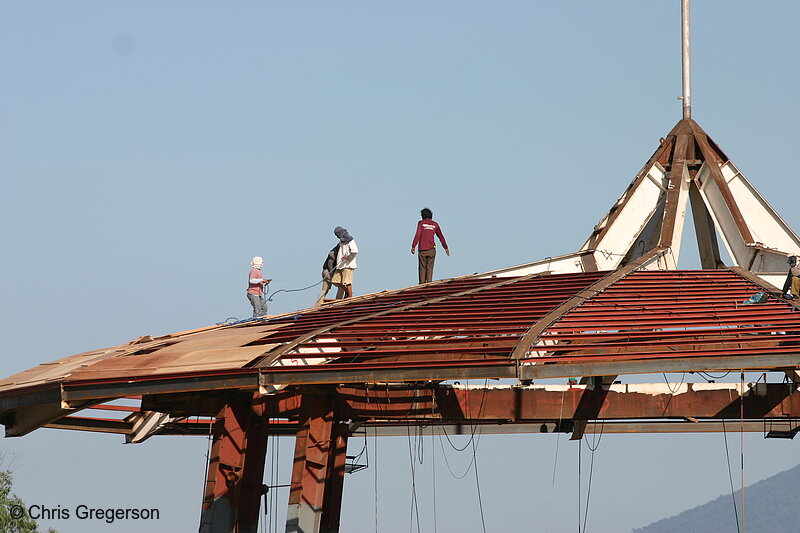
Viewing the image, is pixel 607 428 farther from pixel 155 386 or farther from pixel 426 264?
pixel 155 386

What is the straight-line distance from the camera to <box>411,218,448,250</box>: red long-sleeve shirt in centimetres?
3216

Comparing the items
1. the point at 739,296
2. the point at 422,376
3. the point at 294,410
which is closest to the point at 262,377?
the point at 422,376

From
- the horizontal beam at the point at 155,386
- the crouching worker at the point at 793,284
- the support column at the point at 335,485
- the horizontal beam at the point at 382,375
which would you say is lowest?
the support column at the point at 335,485

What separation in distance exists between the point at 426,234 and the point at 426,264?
947 mm

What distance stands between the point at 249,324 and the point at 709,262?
1337cm

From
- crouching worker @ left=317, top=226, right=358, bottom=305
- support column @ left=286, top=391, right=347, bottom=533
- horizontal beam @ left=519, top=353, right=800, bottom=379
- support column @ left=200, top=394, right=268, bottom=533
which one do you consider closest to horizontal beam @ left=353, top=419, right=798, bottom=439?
crouching worker @ left=317, top=226, right=358, bottom=305

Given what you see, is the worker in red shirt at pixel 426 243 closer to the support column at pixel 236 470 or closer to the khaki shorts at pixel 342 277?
the khaki shorts at pixel 342 277

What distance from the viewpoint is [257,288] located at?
3025 cm

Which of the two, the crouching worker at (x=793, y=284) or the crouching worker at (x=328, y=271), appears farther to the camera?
the crouching worker at (x=328, y=271)

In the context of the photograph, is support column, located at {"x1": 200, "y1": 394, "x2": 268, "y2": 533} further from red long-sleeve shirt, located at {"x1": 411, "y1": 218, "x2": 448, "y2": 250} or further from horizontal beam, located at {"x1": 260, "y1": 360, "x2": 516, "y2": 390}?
red long-sleeve shirt, located at {"x1": 411, "y1": 218, "x2": 448, "y2": 250}

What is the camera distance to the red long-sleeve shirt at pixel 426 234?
32156mm

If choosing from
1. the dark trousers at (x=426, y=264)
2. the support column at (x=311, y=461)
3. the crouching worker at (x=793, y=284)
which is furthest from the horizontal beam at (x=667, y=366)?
the dark trousers at (x=426, y=264)

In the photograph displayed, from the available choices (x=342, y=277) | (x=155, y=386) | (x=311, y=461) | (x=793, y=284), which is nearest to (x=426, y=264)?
(x=342, y=277)

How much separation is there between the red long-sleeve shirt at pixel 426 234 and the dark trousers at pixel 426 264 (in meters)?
0.23
